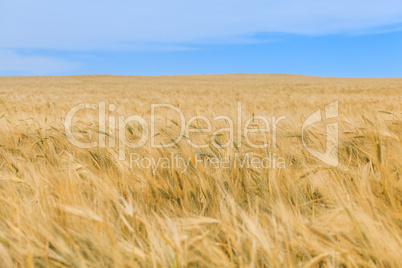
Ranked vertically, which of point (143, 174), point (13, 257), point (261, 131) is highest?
point (261, 131)

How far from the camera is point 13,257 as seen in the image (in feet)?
2.64

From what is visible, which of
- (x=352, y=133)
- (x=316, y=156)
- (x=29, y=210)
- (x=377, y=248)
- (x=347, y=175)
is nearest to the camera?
(x=377, y=248)

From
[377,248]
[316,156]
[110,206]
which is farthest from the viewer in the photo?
[316,156]

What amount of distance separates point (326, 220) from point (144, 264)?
1.69 feet

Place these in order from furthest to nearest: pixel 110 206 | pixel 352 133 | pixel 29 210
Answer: pixel 352 133 < pixel 110 206 < pixel 29 210

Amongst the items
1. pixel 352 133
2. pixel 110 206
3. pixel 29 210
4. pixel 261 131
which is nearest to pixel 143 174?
pixel 110 206

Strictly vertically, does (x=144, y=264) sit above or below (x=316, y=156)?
below

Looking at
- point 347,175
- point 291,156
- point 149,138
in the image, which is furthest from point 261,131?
point 347,175

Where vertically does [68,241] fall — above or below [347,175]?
below

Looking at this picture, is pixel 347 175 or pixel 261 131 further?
pixel 261 131

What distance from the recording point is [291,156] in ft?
5.39

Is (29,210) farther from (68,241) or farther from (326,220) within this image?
(326,220)

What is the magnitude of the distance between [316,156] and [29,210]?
128 cm

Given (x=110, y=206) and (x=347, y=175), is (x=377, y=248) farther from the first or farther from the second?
(x=110, y=206)
